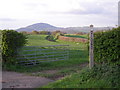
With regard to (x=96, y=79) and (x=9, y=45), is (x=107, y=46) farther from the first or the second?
(x=9, y=45)

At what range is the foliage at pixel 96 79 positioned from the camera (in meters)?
7.66

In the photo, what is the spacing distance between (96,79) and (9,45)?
636 centimetres

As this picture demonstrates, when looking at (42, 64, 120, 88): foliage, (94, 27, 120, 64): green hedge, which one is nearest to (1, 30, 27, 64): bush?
(94, 27, 120, 64): green hedge

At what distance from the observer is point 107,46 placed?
10.5 metres

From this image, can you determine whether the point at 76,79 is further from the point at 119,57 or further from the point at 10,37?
the point at 10,37

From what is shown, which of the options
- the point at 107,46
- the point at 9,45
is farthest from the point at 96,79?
the point at 9,45

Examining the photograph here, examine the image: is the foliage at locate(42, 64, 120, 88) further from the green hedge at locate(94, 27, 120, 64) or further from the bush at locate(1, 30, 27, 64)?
the bush at locate(1, 30, 27, 64)

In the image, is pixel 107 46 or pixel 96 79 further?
pixel 107 46

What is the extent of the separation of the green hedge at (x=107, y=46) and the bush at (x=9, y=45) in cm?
467

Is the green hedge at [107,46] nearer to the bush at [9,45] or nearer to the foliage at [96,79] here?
the foliage at [96,79]

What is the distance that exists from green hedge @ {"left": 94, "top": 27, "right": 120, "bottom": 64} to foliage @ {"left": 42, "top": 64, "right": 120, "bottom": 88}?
63.6 inches

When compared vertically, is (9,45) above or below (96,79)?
above

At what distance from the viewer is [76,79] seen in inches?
344

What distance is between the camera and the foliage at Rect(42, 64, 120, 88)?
7.66 m
